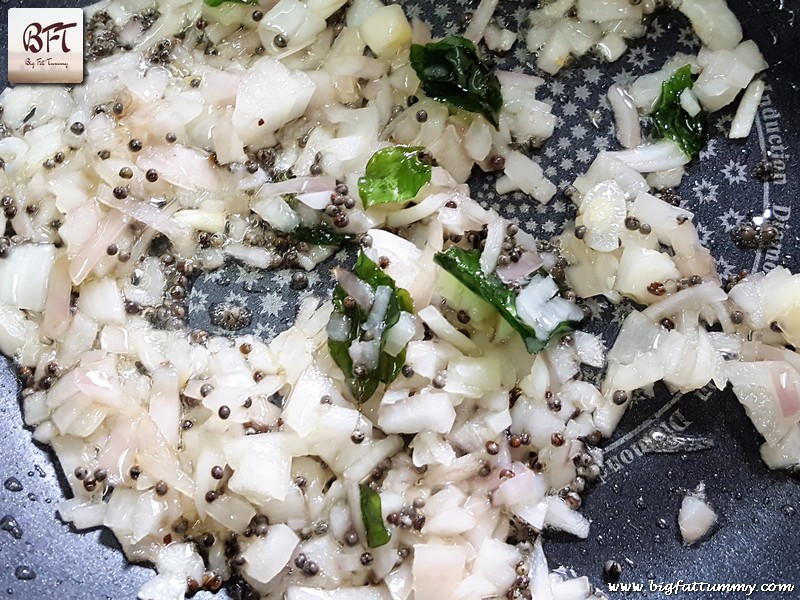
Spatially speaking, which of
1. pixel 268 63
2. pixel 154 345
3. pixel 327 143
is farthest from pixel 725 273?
pixel 154 345

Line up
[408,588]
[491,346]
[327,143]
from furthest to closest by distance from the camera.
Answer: [327,143] → [491,346] → [408,588]

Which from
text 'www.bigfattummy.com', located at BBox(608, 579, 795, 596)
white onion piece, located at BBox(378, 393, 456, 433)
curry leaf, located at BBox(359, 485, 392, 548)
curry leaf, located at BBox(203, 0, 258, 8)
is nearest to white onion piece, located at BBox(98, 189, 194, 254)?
curry leaf, located at BBox(203, 0, 258, 8)

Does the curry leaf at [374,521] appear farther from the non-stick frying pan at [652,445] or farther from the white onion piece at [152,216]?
the white onion piece at [152,216]

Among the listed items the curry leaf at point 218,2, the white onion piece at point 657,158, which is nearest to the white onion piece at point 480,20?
the white onion piece at point 657,158

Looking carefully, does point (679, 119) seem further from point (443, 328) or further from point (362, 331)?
point (362, 331)

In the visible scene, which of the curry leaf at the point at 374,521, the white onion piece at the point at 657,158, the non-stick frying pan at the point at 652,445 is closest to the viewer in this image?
the curry leaf at the point at 374,521

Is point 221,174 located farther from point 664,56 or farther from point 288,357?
point 664,56
